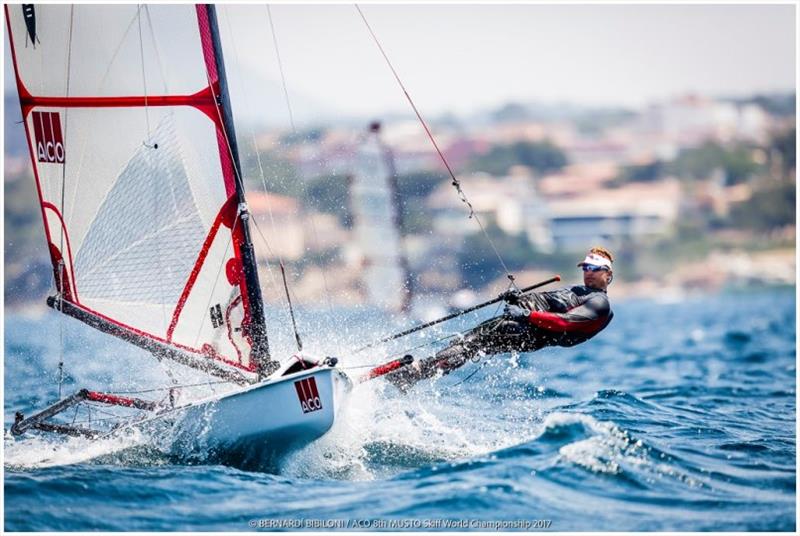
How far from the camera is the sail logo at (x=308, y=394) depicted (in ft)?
20.4

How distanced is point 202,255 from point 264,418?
137 centimetres

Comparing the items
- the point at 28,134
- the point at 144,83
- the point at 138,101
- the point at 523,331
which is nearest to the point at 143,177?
the point at 138,101

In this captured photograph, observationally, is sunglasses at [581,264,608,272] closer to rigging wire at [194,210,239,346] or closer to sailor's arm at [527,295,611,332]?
sailor's arm at [527,295,611,332]

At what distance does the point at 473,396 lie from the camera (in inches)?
343

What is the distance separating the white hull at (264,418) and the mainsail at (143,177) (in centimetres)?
72

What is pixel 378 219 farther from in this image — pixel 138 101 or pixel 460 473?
pixel 460 473

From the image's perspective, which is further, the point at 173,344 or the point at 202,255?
the point at 173,344

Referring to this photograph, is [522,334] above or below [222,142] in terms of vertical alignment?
below

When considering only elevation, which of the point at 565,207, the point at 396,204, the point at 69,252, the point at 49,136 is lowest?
the point at 69,252

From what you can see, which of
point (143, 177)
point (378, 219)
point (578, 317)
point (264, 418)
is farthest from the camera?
point (378, 219)

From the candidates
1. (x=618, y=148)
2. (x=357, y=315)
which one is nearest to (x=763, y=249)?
(x=618, y=148)

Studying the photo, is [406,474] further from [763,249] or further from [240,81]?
[763,249]

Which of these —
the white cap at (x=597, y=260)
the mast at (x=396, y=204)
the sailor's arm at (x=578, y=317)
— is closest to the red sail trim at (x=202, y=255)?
the sailor's arm at (x=578, y=317)

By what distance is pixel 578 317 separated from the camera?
6.76 metres
